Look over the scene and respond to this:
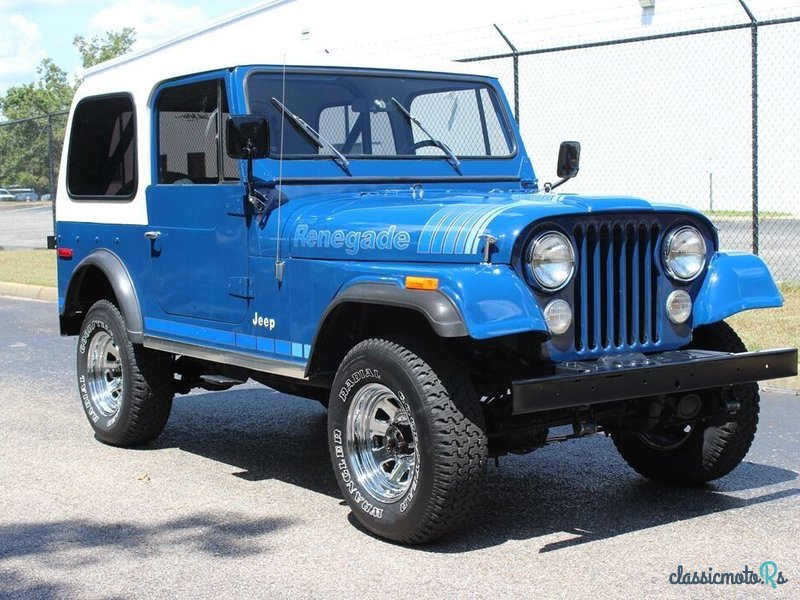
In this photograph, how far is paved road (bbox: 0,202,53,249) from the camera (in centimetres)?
2600

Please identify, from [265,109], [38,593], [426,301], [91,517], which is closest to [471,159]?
[265,109]

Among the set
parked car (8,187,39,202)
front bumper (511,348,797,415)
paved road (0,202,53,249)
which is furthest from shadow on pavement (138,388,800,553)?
parked car (8,187,39,202)

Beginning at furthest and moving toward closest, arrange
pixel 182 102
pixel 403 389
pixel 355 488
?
pixel 182 102 → pixel 355 488 → pixel 403 389

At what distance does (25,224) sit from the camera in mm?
32406

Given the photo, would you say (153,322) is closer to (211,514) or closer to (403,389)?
(211,514)

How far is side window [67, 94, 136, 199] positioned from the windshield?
1181mm

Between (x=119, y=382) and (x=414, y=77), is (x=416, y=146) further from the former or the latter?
(x=119, y=382)

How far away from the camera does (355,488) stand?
508 cm

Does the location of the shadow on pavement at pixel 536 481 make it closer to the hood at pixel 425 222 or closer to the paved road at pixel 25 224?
the hood at pixel 425 222

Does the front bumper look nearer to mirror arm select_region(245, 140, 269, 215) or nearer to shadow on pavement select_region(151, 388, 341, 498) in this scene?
shadow on pavement select_region(151, 388, 341, 498)

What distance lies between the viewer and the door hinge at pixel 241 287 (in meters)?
5.79

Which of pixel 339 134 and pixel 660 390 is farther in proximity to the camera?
pixel 339 134

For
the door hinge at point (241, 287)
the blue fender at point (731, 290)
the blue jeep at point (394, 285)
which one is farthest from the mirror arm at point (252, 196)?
the blue fender at point (731, 290)

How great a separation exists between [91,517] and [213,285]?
132 centimetres
